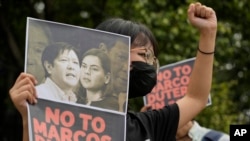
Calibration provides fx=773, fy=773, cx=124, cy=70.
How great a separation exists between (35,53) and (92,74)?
0.21 m

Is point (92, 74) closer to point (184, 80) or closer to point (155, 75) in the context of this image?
point (155, 75)

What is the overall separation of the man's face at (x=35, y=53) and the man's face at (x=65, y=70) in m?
0.04

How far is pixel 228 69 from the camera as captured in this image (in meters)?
11.1

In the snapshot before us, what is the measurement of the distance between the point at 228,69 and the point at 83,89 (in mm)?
8598

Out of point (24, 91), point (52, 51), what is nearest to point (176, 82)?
point (52, 51)

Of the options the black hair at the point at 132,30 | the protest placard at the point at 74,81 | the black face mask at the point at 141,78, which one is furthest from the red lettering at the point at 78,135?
the black hair at the point at 132,30

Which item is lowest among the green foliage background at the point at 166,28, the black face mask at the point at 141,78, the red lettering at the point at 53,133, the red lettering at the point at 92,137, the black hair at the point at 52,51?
the green foliage background at the point at 166,28

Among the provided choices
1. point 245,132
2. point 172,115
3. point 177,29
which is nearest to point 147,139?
point 172,115

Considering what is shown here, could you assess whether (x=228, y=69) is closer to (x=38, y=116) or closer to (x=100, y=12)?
(x=100, y=12)

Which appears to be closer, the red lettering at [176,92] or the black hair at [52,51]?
the black hair at [52,51]

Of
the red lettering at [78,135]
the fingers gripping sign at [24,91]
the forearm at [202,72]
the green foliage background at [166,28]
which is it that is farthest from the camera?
the green foliage background at [166,28]

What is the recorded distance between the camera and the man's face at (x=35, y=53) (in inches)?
101

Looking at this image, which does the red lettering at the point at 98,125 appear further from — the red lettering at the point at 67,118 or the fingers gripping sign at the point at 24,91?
the fingers gripping sign at the point at 24,91

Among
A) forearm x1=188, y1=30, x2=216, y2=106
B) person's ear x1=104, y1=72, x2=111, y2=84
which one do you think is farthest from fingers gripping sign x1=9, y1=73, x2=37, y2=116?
forearm x1=188, y1=30, x2=216, y2=106
